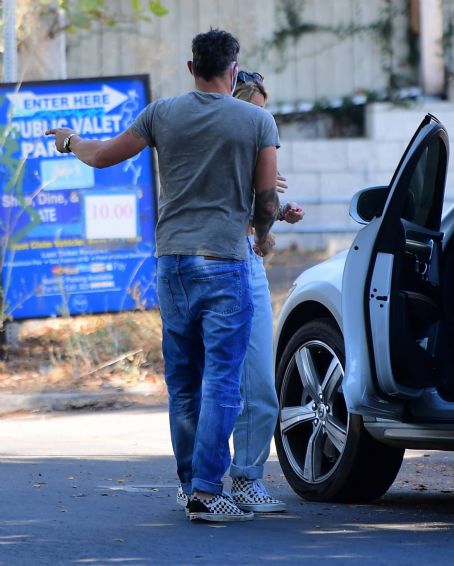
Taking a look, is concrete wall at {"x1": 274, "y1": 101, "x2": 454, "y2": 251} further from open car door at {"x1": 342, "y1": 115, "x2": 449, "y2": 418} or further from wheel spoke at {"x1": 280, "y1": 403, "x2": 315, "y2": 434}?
open car door at {"x1": 342, "y1": 115, "x2": 449, "y2": 418}

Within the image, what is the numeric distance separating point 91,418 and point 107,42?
28.9 feet

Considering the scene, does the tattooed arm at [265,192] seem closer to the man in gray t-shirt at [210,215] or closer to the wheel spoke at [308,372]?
the man in gray t-shirt at [210,215]

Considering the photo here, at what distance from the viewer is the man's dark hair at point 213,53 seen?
18.3 ft

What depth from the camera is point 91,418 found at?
32.7 ft

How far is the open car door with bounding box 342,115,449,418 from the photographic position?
18.2ft

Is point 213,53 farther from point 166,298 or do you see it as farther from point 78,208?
point 78,208

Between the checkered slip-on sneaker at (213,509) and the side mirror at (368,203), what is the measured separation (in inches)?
48.5

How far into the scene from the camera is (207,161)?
18.3ft

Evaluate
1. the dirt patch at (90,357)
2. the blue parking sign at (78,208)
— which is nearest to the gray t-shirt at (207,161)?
the dirt patch at (90,357)

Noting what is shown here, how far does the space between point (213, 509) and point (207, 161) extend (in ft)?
4.30

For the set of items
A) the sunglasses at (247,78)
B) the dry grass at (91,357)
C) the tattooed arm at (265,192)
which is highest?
the sunglasses at (247,78)

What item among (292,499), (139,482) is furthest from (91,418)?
(292,499)

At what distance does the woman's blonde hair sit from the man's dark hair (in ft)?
1.46

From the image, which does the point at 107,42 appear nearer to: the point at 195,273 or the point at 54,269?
the point at 54,269
